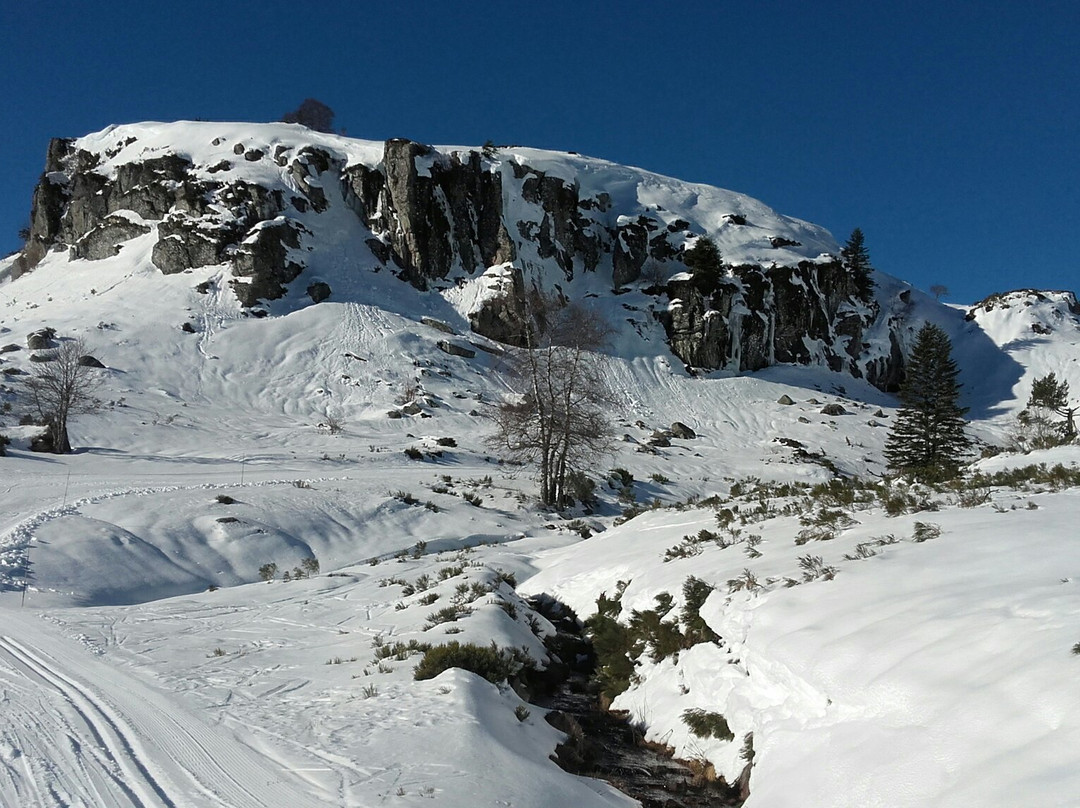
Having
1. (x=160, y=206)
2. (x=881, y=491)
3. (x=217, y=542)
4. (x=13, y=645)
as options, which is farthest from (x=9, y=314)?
(x=881, y=491)

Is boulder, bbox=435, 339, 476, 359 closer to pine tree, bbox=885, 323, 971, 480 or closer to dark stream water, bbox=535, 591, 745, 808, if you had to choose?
pine tree, bbox=885, 323, 971, 480

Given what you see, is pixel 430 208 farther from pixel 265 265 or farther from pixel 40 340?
pixel 40 340

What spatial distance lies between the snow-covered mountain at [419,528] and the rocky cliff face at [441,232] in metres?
0.36

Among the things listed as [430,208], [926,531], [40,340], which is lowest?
[926,531]

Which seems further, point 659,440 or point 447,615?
point 659,440

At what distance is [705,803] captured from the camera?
5938mm

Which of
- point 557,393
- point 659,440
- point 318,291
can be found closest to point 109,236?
point 318,291

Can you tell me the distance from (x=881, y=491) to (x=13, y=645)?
1187cm

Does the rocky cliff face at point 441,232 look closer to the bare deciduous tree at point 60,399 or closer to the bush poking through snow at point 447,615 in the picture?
the bare deciduous tree at point 60,399

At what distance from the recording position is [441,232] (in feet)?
186

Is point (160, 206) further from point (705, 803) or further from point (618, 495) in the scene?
point (705, 803)

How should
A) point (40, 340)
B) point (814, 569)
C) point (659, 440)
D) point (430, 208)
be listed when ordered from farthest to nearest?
1. point (430, 208)
2. point (659, 440)
3. point (40, 340)
4. point (814, 569)

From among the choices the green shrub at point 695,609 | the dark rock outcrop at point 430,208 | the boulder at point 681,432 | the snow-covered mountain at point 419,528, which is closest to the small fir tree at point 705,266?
the snow-covered mountain at point 419,528

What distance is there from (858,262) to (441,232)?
4221cm
